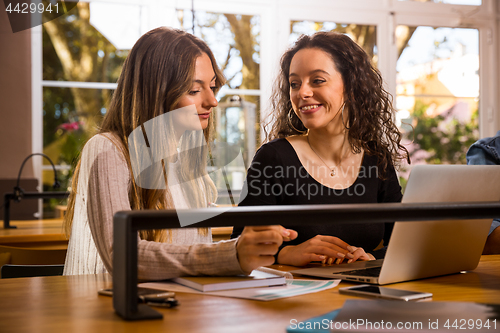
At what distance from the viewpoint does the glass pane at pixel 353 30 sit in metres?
4.32

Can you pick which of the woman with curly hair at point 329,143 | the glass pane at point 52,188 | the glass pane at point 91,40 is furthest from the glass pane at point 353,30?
the woman with curly hair at point 329,143

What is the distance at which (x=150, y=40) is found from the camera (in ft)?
4.23

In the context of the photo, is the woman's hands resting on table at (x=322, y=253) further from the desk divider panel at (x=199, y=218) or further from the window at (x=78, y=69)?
the window at (x=78, y=69)

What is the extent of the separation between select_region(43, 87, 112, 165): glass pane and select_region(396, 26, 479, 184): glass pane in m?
2.63

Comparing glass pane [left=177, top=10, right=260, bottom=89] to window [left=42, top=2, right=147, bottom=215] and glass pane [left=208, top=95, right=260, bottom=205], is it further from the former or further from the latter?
window [left=42, top=2, right=147, bottom=215]

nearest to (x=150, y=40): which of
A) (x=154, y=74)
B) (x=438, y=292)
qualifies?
(x=154, y=74)

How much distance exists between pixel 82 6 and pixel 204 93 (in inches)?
116

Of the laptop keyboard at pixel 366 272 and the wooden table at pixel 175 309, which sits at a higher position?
the wooden table at pixel 175 309

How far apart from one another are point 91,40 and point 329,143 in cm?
284

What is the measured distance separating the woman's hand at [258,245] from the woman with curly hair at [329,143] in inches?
21.5

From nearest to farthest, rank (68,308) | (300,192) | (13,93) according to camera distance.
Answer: (68,308)
(300,192)
(13,93)

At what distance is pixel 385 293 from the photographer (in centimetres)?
82

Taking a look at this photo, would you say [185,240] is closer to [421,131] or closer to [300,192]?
[300,192]

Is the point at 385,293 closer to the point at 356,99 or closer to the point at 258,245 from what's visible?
the point at 258,245
